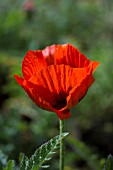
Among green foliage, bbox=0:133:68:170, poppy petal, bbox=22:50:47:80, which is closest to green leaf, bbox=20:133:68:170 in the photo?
green foliage, bbox=0:133:68:170

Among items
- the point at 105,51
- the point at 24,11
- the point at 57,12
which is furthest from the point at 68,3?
the point at 105,51

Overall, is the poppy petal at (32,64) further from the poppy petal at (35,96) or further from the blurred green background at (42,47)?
the blurred green background at (42,47)

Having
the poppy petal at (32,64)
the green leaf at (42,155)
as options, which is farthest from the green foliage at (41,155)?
the poppy petal at (32,64)

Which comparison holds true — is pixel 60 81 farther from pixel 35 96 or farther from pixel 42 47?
pixel 42 47

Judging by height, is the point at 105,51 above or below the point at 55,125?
above

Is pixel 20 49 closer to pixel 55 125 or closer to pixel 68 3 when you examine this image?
pixel 68 3
